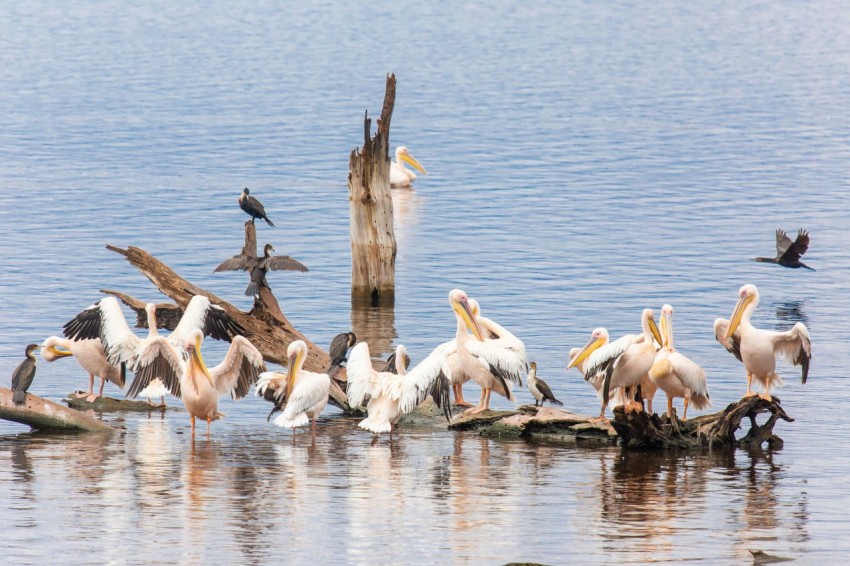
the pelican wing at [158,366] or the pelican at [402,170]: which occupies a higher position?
the pelican at [402,170]

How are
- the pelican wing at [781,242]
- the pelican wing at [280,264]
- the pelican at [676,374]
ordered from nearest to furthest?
the pelican at [676,374] → the pelican wing at [280,264] → the pelican wing at [781,242]

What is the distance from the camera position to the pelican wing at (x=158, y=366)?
46.7 feet

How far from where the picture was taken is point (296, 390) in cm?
1380

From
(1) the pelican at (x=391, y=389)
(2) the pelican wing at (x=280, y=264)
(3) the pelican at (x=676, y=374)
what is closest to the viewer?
(3) the pelican at (x=676, y=374)

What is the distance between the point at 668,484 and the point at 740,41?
6303 cm

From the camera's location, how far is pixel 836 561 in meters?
Answer: 10.4

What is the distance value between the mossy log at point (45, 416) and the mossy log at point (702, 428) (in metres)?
4.82

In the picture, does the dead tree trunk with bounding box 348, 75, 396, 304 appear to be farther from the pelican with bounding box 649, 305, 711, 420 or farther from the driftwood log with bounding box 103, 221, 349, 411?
the pelican with bounding box 649, 305, 711, 420

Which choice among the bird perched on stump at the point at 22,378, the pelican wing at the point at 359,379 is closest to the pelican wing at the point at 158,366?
the bird perched on stump at the point at 22,378

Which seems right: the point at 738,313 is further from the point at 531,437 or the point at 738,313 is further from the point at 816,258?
the point at 816,258

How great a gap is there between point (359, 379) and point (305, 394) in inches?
21.6

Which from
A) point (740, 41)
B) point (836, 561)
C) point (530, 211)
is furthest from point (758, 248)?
point (740, 41)

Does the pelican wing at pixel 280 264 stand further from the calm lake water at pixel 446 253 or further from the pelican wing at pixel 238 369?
the pelican wing at pixel 238 369

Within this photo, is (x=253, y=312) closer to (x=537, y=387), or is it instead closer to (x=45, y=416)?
(x=45, y=416)
